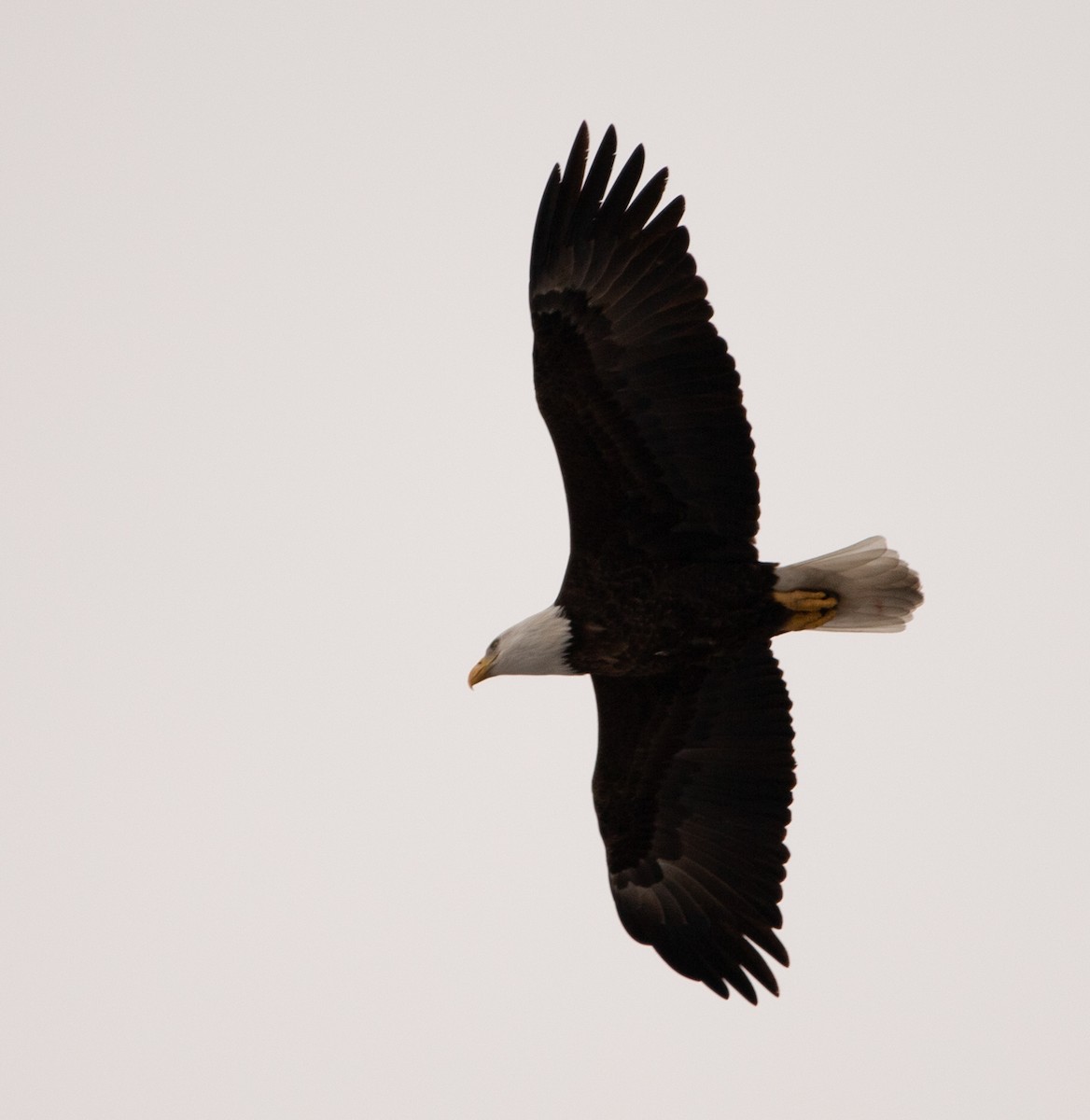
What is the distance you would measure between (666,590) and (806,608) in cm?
75

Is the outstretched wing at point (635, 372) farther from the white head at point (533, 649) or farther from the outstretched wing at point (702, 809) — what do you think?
the outstretched wing at point (702, 809)

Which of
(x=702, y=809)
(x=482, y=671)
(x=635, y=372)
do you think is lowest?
(x=702, y=809)

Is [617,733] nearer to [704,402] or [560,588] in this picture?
[560,588]

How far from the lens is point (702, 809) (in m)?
8.40

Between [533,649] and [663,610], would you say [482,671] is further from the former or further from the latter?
[663,610]

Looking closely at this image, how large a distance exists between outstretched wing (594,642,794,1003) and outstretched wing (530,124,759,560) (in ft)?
3.00

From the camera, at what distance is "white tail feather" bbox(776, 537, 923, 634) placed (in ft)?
26.7

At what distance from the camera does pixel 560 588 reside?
8141mm

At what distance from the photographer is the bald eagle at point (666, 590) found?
7.53 meters

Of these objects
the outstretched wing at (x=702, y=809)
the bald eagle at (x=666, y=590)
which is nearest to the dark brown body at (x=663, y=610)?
the bald eagle at (x=666, y=590)

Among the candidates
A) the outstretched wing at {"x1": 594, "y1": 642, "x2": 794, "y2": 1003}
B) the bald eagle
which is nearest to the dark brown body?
the bald eagle

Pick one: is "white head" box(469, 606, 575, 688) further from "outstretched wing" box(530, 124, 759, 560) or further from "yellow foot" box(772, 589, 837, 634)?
"yellow foot" box(772, 589, 837, 634)

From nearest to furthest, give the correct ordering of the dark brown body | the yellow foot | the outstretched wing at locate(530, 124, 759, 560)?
1. the outstretched wing at locate(530, 124, 759, 560)
2. the dark brown body
3. the yellow foot

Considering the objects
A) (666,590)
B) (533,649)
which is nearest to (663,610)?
(666,590)
